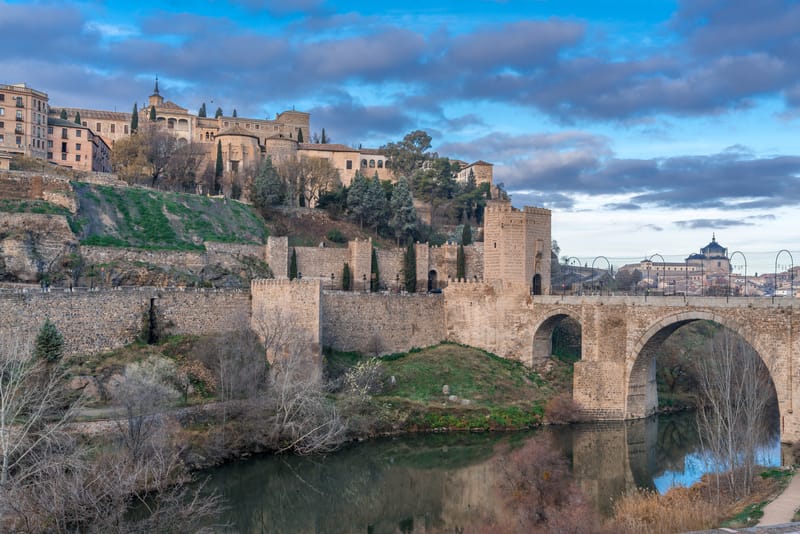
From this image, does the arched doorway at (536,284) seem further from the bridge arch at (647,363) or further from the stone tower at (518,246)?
the bridge arch at (647,363)

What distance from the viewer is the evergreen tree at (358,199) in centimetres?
5456

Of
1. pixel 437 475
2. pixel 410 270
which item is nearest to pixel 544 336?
pixel 410 270

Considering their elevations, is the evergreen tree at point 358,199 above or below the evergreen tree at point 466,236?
above

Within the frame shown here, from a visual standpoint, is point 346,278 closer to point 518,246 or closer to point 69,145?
point 518,246

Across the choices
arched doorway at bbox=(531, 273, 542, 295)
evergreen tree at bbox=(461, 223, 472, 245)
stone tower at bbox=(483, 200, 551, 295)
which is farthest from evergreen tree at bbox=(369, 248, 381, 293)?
arched doorway at bbox=(531, 273, 542, 295)

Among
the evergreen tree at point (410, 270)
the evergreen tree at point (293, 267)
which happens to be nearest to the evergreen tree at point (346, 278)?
the evergreen tree at point (293, 267)

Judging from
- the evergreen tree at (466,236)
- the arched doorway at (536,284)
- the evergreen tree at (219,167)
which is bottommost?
the arched doorway at (536,284)

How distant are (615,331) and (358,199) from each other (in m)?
24.0

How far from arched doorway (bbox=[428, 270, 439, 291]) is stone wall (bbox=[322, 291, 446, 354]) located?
23.1 ft

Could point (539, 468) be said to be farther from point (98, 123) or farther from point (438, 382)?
point (98, 123)

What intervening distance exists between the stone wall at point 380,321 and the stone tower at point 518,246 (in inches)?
154

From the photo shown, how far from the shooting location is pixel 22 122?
54469 millimetres

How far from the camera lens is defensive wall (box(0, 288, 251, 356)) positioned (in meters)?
29.7

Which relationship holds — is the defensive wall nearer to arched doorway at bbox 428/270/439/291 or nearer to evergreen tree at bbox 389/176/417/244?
arched doorway at bbox 428/270/439/291
